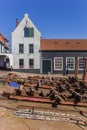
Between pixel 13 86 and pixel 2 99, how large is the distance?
5.33 m

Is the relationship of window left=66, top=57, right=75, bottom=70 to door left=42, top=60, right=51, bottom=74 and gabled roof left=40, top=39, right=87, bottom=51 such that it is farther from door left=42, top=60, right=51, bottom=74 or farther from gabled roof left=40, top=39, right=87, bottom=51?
door left=42, top=60, right=51, bottom=74

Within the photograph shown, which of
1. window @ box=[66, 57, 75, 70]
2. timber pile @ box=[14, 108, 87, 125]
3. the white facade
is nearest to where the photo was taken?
timber pile @ box=[14, 108, 87, 125]

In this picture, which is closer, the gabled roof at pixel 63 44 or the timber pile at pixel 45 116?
the timber pile at pixel 45 116

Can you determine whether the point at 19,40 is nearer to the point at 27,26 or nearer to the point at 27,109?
the point at 27,26

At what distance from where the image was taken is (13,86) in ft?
63.9

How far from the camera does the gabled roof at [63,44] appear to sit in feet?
114

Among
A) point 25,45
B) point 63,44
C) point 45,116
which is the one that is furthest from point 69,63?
point 45,116

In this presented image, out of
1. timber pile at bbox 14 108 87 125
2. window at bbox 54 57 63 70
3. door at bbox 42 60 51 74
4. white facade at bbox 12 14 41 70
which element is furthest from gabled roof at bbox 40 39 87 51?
timber pile at bbox 14 108 87 125

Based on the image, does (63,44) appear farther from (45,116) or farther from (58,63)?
(45,116)

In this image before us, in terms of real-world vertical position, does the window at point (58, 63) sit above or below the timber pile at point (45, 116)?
above

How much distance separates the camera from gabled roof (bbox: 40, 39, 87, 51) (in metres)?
34.7

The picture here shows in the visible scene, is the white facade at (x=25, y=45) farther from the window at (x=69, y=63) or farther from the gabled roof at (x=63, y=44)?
the window at (x=69, y=63)

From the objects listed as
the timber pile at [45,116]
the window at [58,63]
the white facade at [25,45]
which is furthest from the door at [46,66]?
the timber pile at [45,116]

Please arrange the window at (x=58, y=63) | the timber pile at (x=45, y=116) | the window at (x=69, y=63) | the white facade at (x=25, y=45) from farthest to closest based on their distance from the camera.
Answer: the window at (x=69, y=63) → the window at (x=58, y=63) → the white facade at (x=25, y=45) → the timber pile at (x=45, y=116)
